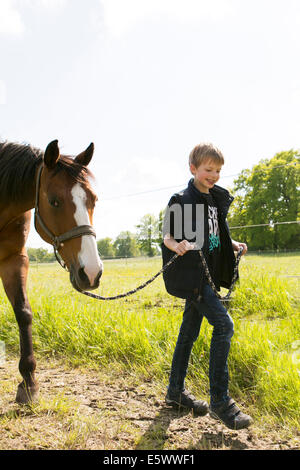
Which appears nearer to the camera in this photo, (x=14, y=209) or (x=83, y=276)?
(x=83, y=276)

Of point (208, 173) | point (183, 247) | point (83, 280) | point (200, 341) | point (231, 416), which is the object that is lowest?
point (231, 416)

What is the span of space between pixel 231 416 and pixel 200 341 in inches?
39.1

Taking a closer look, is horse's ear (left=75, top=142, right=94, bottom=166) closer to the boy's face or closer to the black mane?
the black mane

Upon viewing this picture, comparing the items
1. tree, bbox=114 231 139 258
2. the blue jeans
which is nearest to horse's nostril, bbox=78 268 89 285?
the blue jeans

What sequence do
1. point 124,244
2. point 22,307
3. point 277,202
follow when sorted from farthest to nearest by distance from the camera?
point 277,202 < point 124,244 < point 22,307

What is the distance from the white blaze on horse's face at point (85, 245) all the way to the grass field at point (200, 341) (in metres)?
1.39

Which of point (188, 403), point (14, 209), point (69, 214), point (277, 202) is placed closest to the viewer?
point (69, 214)

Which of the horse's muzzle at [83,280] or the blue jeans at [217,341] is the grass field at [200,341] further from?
the horse's muzzle at [83,280]

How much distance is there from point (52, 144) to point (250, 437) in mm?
2155

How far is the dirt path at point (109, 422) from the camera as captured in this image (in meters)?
1.98

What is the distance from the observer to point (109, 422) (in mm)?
2271

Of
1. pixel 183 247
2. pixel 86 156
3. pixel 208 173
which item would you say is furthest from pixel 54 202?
pixel 208 173

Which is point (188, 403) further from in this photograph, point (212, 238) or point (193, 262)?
point (212, 238)

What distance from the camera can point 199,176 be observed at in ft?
7.28
